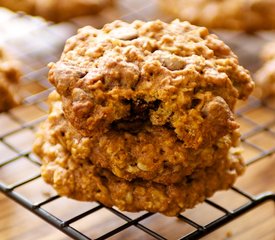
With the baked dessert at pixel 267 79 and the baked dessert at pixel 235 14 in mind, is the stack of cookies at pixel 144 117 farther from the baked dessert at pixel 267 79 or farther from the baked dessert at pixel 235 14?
the baked dessert at pixel 235 14

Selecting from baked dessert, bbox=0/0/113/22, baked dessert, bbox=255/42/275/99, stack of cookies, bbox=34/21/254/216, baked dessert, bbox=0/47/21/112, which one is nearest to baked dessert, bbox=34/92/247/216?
stack of cookies, bbox=34/21/254/216

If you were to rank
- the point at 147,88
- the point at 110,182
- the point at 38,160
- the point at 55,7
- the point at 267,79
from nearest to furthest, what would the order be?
1. the point at 147,88
2. the point at 110,182
3. the point at 38,160
4. the point at 267,79
5. the point at 55,7

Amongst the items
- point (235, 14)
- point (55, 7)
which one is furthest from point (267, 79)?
point (55, 7)

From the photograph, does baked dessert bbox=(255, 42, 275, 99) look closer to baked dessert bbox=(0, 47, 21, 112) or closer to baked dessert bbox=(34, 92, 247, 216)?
baked dessert bbox=(34, 92, 247, 216)

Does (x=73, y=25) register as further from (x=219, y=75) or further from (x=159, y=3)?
(x=219, y=75)

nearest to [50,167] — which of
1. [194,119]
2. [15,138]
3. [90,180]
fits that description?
[90,180]

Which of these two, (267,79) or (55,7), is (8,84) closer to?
(55,7)
